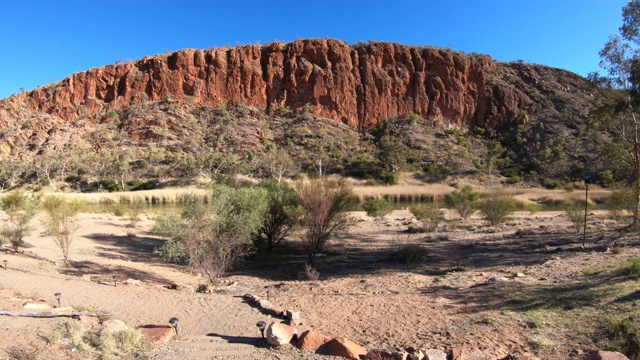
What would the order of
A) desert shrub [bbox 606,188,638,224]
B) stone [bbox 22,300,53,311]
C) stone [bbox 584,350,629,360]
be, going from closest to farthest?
stone [bbox 584,350,629,360] < stone [bbox 22,300,53,311] < desert shrub [bbox 606,188,638,224]

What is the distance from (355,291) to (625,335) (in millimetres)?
5906

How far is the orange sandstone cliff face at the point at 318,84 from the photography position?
77.3 m

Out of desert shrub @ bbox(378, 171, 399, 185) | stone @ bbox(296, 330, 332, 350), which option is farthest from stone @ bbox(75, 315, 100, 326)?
desert shrub @ bbox(378, 171, 399, 185)

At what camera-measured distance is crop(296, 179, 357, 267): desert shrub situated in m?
13.7

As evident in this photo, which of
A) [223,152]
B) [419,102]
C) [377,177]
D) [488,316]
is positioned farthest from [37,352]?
[419,102]

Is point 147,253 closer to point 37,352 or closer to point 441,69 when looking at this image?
point 37,352

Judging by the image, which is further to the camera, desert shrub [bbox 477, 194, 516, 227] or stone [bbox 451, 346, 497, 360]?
desert shrub [bbox 477, 194, 516, 227]

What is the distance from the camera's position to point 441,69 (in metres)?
81.1

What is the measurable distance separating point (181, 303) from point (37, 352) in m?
3.95

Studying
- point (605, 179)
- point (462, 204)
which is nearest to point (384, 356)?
point (462, 204)

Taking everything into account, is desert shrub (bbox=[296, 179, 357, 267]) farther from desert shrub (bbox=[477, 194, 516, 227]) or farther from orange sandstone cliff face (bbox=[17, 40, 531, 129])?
orange sandstone cliff face (bbox=[17, 40, 531, 129])

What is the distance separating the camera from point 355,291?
10.5m

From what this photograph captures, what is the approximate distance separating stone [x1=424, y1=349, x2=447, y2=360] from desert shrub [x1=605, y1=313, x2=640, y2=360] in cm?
250

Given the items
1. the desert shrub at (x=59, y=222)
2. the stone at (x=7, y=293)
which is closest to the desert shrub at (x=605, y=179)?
the desert shrub at (x=59, y=222)
